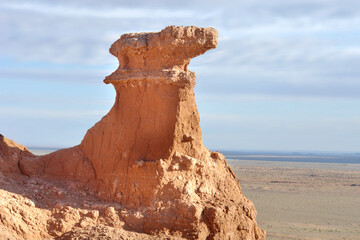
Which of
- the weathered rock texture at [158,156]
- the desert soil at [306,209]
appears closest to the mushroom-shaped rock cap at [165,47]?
the weathered rock texture at [158,156]

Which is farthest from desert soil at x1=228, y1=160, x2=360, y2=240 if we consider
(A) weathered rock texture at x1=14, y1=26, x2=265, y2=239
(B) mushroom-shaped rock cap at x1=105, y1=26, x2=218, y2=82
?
(B) mushroom-shaped rock cap at x1=105, y1=26, x2=218, y2=82

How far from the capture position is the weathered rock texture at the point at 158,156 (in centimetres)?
1002

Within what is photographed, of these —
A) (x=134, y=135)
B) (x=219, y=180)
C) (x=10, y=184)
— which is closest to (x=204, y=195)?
(x=219, y=180)

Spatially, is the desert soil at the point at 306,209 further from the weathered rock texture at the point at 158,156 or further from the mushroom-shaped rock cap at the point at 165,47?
the mushroom-shaped rock cap at the point at 165,47

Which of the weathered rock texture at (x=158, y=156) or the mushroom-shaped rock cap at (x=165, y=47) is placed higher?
the mushroom-shaped rock cap at (x=165, y=47)

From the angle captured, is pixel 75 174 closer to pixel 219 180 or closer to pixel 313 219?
pixel 219 180

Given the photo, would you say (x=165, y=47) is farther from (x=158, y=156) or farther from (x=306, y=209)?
(x=306, y=209)

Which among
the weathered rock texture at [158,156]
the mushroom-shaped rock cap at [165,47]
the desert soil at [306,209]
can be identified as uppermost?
the mushroom-shaped rock cap at [165,47]

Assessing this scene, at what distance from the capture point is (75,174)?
10.9 metres

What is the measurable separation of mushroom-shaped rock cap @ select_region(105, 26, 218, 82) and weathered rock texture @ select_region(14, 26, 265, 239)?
0.02 metres

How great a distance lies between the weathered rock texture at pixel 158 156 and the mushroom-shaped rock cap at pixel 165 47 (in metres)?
0.02

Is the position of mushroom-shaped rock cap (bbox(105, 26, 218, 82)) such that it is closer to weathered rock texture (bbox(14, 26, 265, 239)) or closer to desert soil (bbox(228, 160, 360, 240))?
weathered rock texture (bbox(14, 26, 265, 239))

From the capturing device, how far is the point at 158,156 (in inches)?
413

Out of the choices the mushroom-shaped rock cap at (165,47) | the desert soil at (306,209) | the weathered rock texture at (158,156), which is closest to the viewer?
the weathered rock texture at (158,156)
